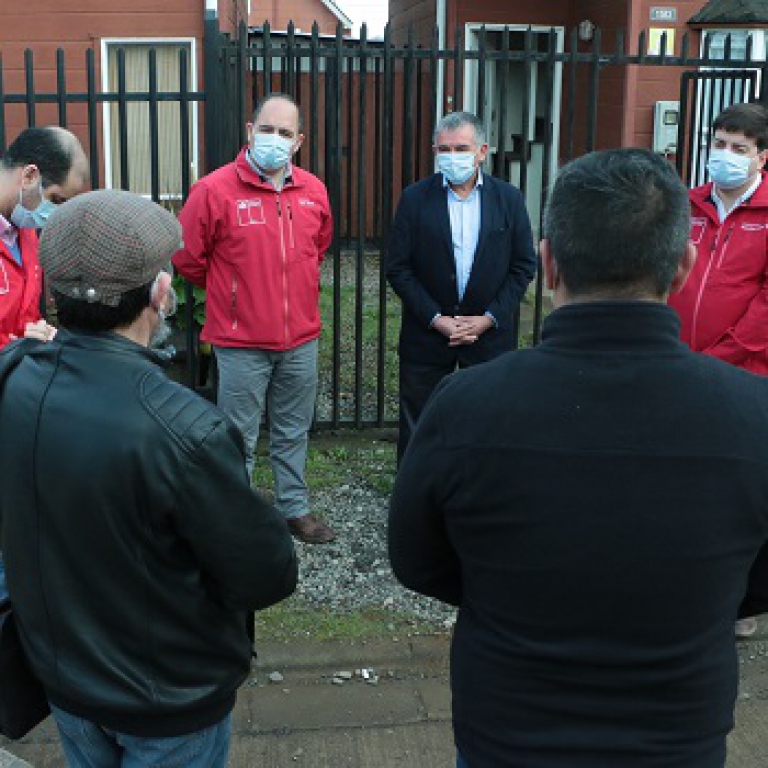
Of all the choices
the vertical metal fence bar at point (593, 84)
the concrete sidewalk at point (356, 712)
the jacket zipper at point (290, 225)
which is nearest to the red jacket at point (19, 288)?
the jacket zipper at point (290, 225)

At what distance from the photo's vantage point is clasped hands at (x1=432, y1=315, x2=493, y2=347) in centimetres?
473

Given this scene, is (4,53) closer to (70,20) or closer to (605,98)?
(70,20)

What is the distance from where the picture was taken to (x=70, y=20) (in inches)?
374

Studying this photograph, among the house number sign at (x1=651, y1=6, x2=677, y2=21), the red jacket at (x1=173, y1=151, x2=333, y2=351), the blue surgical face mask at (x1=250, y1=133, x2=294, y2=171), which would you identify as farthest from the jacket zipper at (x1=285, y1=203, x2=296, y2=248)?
the house number sign at (x1=651, y1=6, x2=677, y2=21)

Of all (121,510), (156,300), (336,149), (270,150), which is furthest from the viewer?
(336,149)

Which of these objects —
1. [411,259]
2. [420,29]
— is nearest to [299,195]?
[411,259]

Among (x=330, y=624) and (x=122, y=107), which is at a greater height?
(x=122, y=107)

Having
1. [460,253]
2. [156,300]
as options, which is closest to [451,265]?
[460,253]

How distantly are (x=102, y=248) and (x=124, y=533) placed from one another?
Answer: 542 millimetres

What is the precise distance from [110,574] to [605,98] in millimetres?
9860

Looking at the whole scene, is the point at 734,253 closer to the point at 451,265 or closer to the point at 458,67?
the point at 451,265

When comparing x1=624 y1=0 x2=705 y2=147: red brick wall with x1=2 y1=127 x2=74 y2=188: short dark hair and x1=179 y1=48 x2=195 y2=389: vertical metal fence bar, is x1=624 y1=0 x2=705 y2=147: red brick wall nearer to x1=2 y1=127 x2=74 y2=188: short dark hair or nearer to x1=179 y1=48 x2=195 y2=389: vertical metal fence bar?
x1=179 y1=48 x2=195 y2=389: vertical metal fence bar

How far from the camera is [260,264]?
4523 millimetres

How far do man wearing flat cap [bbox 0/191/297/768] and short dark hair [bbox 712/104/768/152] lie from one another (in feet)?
8.89
